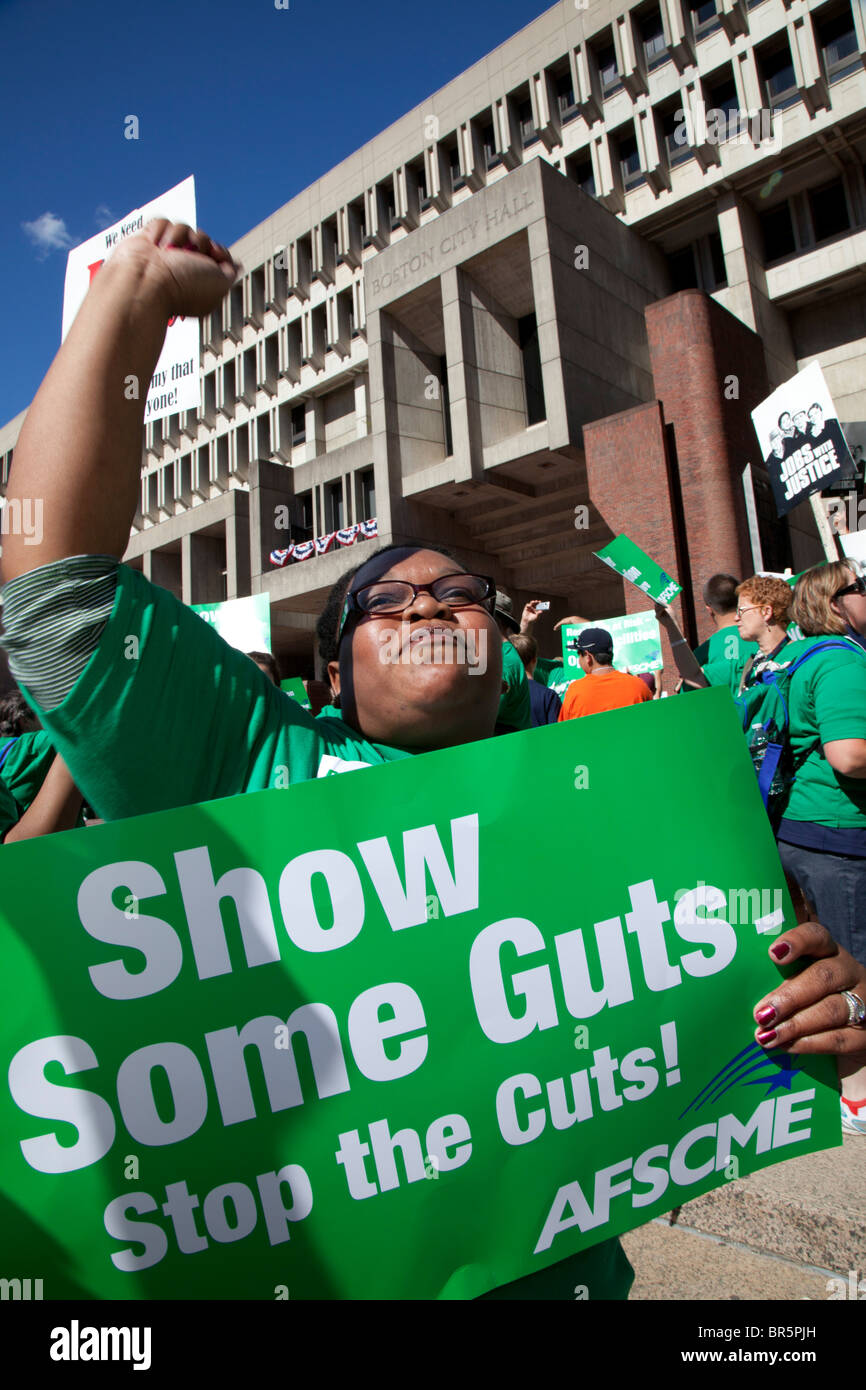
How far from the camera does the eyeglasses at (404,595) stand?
136cm

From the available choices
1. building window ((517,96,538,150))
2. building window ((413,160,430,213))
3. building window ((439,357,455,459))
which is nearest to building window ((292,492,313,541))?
building window ((439,357,455,459))

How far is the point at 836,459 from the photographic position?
862cm

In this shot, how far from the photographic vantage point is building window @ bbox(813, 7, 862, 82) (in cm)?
2134

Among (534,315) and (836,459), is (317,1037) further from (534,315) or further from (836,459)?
(534,315)

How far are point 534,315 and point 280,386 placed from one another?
1476cm

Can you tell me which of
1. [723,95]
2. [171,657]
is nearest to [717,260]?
[723,95]

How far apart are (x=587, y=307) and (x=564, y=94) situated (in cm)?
1337

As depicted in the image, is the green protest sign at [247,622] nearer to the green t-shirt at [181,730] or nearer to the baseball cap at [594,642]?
the baseball cap at [594,642]

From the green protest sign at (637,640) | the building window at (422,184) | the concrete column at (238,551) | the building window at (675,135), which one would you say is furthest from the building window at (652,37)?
the green protest sign at (637,640)

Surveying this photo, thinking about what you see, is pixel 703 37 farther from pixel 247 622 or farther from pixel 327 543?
pixel 247 622

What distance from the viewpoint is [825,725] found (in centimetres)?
246
